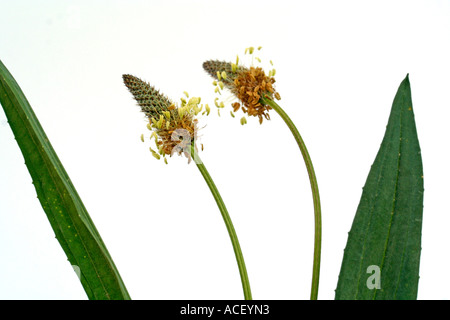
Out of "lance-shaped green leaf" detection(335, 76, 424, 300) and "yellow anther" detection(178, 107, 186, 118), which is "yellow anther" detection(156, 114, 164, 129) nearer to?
"yellow anther" detection(178, 107, 186, 118)

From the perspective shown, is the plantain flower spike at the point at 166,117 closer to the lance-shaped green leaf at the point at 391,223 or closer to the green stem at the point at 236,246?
the green stem at the point at 236,246

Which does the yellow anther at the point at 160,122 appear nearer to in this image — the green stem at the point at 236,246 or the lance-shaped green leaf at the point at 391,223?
the green stem at the point at 236,246

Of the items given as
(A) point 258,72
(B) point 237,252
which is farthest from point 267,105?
(B) point 237,252

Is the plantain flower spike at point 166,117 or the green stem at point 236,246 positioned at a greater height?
the plantain flower spike at point 166,117

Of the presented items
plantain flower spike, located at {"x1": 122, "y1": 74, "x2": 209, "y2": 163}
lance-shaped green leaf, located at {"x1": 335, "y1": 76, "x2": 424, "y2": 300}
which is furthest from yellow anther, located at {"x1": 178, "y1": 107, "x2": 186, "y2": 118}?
lance-shaped green leaf, located at {"x1": 335, "y1": 76, "x2": 424, "y2": 300}

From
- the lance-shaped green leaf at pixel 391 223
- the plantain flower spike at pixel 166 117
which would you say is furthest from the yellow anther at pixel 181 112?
the lance-shaped green leaf at pixel 391 223

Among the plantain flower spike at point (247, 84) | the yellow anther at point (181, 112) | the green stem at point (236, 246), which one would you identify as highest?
the plantain flower spike at point (247, 84)

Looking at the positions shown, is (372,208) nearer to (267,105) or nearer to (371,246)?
(371,246)
